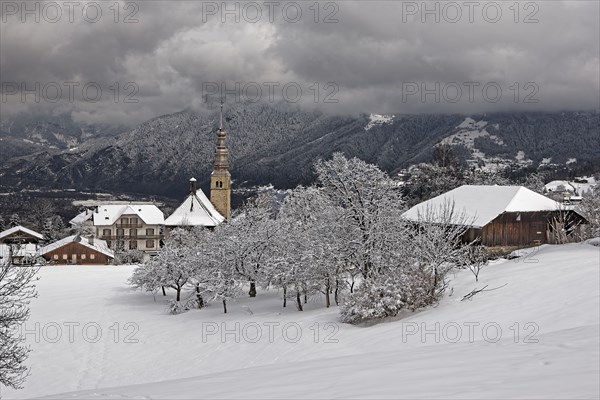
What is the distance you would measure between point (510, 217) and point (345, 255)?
808 inches

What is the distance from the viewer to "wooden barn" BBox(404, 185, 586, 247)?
44.9 metres

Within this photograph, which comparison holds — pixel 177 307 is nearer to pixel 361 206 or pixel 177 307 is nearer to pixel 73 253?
pixel 361 206

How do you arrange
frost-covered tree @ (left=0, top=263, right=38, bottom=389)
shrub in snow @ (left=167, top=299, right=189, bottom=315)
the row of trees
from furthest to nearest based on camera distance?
shrub in snow @ (left=167, top=299, right=189, bottom=315) → the row of trees → frost-covered tree @ (left=0, top=263, right=38, bottom=389)

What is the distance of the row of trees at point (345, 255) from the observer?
26.5 meters

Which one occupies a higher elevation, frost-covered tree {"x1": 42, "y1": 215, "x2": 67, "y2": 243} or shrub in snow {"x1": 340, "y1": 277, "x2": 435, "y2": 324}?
frost-covered tree {"x1": 42, "y1": 215, "x2": 67, "y2": 243}

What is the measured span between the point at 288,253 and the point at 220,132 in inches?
2861

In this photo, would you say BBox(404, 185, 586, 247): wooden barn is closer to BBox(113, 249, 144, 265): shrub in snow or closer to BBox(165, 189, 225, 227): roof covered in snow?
BBox(113, 249, 144, 265): shrub in snow

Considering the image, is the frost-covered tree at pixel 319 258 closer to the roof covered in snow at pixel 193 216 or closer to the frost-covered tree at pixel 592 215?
the frost-covered tree at pixel 592 215

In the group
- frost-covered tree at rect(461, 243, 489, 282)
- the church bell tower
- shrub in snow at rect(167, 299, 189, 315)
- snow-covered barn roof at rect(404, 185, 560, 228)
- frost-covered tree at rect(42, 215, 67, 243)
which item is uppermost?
the church bell tower

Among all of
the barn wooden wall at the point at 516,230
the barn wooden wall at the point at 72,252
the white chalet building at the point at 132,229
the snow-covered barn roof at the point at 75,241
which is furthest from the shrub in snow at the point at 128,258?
the barn wooden wall at the point at 516,230

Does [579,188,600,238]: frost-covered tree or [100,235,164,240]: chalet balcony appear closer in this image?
[579,188,600,238]: frost-covered tree

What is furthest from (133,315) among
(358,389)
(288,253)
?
(358,389)

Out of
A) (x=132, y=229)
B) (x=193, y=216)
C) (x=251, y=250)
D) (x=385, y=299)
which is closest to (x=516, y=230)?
(x=251, y=250)

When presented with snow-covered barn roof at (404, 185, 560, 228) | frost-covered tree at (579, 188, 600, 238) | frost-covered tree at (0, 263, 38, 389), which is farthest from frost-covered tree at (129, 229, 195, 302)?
frost-covered tree at (579, 188, 600, 238)
